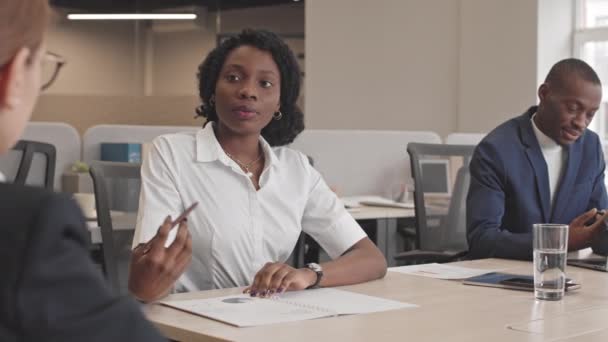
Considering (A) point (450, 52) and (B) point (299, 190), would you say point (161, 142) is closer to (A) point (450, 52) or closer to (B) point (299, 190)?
(B) point (299, 190)

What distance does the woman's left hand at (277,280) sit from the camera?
1.81 meters

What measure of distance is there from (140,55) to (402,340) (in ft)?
27.0

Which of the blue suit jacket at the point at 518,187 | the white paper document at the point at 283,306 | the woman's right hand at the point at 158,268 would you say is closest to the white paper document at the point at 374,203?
the blue suit jacket at the point at 518,187

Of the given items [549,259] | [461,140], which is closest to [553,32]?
[461,140]

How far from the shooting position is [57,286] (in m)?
0.65

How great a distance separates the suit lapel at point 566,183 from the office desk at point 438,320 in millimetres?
716


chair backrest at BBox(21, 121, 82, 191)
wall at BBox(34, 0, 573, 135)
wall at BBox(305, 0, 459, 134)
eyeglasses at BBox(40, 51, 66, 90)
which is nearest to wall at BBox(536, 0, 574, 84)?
wall at BBox(34, 0, 573, 135)

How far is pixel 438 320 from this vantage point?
1612mm

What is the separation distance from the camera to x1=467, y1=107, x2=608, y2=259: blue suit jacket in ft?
8.98

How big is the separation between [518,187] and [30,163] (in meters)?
1.79

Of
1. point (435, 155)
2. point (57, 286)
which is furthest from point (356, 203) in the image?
point (57, 286)

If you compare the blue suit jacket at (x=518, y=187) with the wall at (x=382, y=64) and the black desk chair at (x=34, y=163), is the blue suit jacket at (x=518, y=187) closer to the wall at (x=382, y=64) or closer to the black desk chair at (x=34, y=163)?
the black desk chair at (x=34, y=163)

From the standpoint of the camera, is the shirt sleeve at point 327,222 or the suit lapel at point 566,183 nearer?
the shirt sleeve at point 327,222

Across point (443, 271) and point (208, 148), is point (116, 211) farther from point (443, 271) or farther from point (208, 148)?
point (443, 271)
